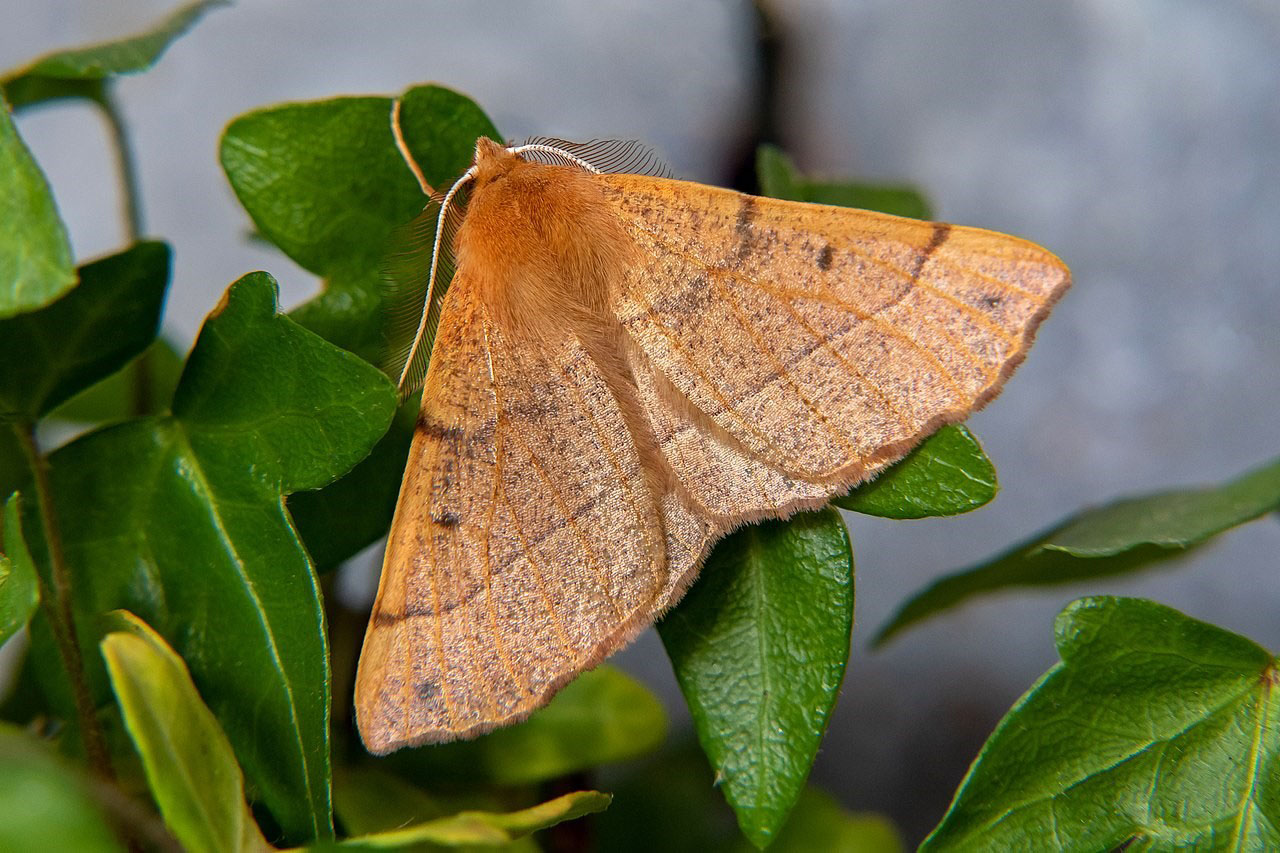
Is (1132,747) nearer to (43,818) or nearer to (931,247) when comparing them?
(931,247)

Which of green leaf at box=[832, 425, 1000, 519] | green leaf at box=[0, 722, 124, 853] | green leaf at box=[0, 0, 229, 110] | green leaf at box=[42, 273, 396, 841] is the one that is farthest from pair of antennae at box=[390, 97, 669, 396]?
green leaf at box=[0, 722, 124, 853]

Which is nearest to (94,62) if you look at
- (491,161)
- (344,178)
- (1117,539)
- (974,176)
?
(344,178)

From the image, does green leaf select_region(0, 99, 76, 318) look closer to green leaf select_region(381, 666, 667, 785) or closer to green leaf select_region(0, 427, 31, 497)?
green leaf select_region(0, 427, 31, 497)

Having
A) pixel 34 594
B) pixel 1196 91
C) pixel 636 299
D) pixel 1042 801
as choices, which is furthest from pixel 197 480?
pixel 1196 91

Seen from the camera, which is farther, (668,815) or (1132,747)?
(668,815)

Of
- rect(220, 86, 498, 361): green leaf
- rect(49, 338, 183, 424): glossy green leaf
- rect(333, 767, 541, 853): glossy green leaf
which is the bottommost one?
rect(333, 767, 541, 853): glossy green leaf

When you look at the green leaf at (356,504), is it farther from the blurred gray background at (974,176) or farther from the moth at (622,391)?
the blurred gray background at (974,176)

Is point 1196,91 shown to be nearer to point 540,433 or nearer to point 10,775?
point 540,433
